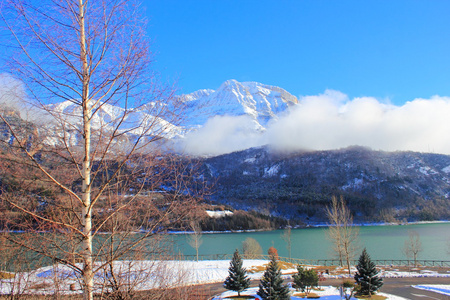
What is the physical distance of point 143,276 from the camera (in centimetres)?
436

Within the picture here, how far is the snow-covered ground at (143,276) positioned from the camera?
3.82 meters

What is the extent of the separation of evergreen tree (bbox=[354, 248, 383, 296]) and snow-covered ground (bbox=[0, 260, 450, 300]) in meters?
1.09

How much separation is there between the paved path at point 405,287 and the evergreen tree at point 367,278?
203 cm

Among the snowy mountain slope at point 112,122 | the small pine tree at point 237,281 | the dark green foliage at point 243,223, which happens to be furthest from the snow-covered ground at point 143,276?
the dark green foliage at point 243,223

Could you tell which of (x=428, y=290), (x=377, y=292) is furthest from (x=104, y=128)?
(x=428, y=290)

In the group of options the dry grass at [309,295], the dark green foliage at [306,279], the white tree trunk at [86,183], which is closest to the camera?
the white tree trunk at [86,183]

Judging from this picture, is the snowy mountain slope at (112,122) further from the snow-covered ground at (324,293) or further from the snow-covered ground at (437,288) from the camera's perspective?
the snow-covered ground at (437,288)

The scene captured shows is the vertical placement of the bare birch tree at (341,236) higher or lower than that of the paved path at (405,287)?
higher

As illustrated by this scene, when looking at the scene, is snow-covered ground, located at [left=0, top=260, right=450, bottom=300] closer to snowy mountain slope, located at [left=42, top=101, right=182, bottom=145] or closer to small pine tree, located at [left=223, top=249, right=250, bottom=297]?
snowy mountain slope, located at [left=42, top=101, right=182, bottom=145]

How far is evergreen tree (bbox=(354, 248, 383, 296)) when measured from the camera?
19953 millimetres

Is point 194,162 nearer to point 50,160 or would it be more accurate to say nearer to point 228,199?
point 50,160

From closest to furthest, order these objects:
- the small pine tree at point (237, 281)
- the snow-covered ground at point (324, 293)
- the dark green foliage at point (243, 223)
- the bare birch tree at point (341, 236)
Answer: the snow-covered ground at point (324, 293)
the small pine tree at point (237, 281)
the bare birch tree at point (341, 236)
the dark green foliage at point (243, 223)

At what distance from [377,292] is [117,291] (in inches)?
878

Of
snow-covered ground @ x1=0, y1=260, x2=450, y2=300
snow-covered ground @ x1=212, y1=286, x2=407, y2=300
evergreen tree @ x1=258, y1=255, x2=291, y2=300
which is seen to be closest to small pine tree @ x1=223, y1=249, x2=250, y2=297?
snow-covered ground @ x1=212, y1=286, x2=407, y2=300
